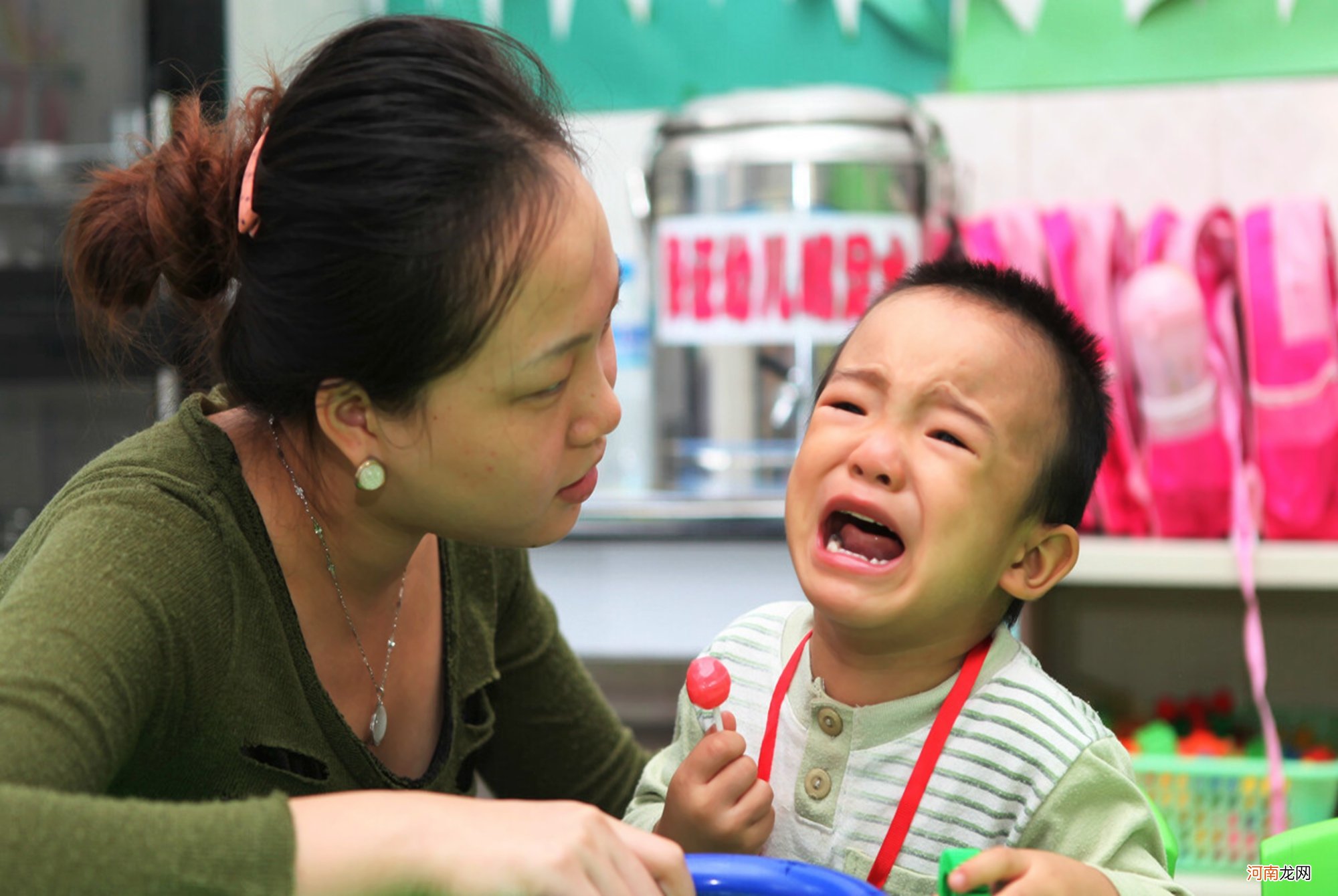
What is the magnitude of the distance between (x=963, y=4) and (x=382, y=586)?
5.71 ft

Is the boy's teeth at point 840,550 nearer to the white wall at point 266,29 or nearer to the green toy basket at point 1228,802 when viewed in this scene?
the green toy basket at point 1228,802

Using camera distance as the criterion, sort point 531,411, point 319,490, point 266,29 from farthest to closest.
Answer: point 266,29 < point 319,490 < point 531,411

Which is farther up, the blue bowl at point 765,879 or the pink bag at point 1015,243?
the pink bag at point 1015,243

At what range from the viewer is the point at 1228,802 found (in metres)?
1.64

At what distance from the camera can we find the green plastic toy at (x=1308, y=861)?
2.64 feet

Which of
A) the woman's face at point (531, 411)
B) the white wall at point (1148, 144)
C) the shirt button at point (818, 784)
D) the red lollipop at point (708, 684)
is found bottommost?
the shirt button at point (818, 784)

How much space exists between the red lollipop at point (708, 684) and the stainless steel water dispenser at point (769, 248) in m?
1.06

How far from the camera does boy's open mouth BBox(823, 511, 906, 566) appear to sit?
0.90 metres

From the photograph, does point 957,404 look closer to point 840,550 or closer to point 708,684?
point 840,550

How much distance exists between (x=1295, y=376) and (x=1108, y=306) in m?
0.24

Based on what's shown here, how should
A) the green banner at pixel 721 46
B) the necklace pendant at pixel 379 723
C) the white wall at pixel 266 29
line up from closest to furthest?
1. the necklace pendant at pixel 379 723
2. the white wall at pixel 266 29
3. the green banner at pixel 721 46

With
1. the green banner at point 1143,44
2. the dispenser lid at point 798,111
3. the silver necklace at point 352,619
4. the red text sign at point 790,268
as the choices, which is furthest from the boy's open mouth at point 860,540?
the green banner at point 1143,44

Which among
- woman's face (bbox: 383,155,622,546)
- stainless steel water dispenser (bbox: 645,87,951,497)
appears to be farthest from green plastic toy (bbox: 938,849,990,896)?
stainless steel water dispenser (bbox: 645,87,951,497)

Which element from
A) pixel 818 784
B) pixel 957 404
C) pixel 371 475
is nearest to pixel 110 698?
pixel 371 475
